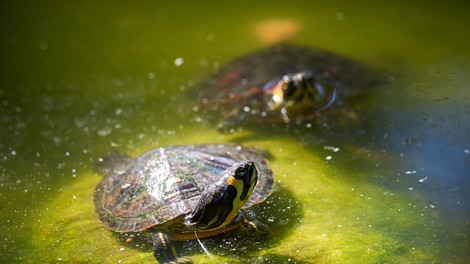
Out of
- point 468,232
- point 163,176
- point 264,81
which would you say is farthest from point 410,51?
point 163,176

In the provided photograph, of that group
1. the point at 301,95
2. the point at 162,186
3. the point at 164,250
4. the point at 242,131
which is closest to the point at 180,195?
the point at 162,186

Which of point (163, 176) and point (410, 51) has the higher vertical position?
point (410, 51)

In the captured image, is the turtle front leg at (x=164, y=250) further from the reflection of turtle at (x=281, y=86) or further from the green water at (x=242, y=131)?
the reflection of turtle at (x=281, y=86)

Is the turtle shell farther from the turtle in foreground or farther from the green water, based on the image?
the green water

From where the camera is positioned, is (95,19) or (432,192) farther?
(95,19)

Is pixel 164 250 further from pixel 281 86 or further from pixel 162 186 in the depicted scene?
pixel 281 86

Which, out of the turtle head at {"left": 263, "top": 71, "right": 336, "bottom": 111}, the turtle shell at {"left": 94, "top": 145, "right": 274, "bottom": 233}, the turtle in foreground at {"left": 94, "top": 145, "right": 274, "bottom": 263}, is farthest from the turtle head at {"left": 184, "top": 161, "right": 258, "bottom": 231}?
the turtle head at {"left": 263, "top": 71, "right": 336, "bottom": 111}

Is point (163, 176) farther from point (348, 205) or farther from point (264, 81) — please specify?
point (264, 81)
